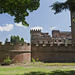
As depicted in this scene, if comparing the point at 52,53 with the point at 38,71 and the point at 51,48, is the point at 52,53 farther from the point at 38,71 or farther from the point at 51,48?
the point at 38,71

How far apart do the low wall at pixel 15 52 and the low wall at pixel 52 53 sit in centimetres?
154

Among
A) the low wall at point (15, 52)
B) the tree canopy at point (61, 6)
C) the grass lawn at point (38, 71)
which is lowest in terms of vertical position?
the grass lawn at point (38, 71)

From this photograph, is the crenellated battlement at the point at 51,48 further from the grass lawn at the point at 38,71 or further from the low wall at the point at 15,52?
the grass lawn at the point at 38,71

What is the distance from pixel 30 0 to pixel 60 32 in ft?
181

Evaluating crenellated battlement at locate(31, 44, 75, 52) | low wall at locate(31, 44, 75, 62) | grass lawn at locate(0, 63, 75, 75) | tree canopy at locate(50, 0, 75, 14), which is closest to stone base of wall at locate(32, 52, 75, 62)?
low wall at locate(31, 44, 75, 62)

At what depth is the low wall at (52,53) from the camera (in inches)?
583

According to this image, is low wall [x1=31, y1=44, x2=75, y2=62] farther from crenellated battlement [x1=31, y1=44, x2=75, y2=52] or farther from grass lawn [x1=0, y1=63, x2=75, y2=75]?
grass lawn [x1=0, y1=63, x2=75, y2=75]

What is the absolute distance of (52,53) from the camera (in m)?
15.0

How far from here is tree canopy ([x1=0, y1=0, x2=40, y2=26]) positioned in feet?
24.0

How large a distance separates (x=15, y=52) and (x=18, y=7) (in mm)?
7194

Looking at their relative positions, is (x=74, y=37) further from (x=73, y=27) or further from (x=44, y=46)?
(x=44, y=46)

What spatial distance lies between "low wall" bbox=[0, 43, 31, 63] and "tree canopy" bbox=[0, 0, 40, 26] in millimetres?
5197

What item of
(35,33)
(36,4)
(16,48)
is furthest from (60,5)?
(35,33)

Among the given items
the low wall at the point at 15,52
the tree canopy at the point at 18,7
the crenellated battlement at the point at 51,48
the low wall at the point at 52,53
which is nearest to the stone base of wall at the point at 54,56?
the low wall at the point at 52,53
